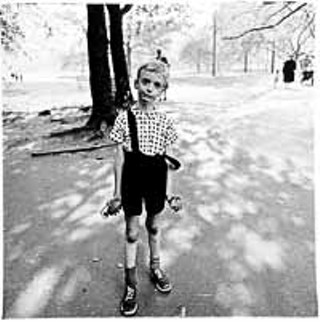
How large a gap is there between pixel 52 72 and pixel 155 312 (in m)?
3.56

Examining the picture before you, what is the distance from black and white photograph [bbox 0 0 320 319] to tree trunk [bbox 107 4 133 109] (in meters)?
0.66

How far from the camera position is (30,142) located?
429 cm

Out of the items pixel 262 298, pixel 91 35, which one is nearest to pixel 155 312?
pixel 262 298

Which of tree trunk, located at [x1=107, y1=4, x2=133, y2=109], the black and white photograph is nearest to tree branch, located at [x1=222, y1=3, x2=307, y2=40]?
the black and white photograph

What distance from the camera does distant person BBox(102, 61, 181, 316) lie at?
1543 mm

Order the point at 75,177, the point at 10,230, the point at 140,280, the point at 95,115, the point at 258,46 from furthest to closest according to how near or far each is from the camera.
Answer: the point at 95,115 → the point at 258,46 → the point at 75,177 → the point at 10,230 → the point at 140,280

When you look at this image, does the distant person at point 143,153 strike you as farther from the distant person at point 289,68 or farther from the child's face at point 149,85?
the distant person at point 289,68

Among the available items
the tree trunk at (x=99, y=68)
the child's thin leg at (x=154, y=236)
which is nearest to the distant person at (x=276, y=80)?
the tree trunk at (x=99, y=68)

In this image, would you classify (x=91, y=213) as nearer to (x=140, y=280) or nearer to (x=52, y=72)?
(x=140, y=280)

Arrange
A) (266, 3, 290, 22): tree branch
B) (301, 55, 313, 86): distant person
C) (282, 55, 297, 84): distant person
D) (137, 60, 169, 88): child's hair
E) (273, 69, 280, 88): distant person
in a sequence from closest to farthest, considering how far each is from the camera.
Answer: (137, 60, 169, 88): child's hair < (266, 3, 290, 22): tree branch < (301, 55, 313, 86): distant person < (282, 55, 297, 84): distant person < (273, 69, 280, 88): distant person

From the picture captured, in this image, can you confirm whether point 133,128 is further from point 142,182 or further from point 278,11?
point 278,11

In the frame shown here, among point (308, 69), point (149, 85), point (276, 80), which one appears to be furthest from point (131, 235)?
point (276, 80)

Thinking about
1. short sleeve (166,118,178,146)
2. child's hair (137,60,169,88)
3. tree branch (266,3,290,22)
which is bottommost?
short sleeve (166,118,178,146)

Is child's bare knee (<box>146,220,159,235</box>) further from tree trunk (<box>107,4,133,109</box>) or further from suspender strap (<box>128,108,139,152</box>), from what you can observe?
tree trunk (<box>107,4,133,109</box>)
